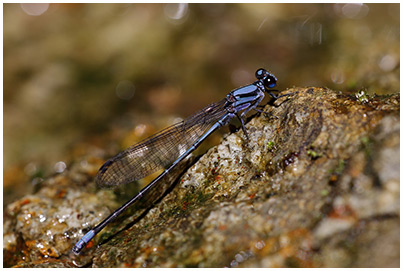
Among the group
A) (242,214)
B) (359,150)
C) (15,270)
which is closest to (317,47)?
(359,150)

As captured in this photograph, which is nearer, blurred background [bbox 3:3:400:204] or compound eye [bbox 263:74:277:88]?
compound eye [bbox 263:74:277:88]

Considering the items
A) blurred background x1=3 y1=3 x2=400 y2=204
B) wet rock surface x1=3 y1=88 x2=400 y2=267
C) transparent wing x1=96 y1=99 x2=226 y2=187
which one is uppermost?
blurred background x1=3 y1=3 x2=400 y2=204

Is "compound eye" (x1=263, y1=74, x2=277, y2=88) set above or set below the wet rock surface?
above

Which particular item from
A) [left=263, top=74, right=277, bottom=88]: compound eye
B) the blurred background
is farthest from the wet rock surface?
the blurred background

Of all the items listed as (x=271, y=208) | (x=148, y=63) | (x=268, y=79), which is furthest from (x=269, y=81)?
(x=148, y=63)

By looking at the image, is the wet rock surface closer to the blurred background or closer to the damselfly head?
the damselfly head

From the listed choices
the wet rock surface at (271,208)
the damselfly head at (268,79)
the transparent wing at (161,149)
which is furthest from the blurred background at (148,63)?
the damselfly head at (268,79)
